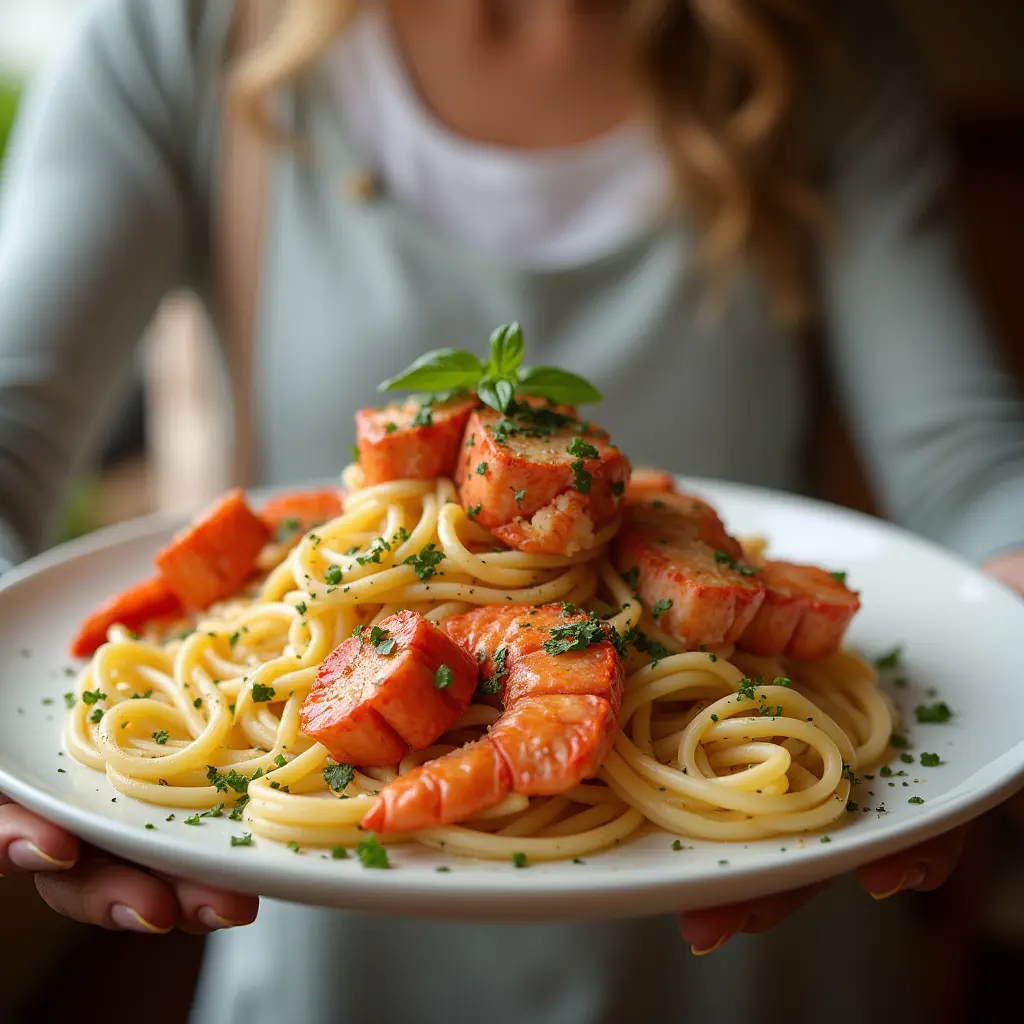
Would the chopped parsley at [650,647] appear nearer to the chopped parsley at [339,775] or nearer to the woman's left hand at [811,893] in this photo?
the woman's left hand at [811,893]

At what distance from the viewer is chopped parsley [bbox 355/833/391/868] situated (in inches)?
61.9

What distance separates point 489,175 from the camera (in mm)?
3605

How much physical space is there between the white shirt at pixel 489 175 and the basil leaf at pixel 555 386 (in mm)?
1396

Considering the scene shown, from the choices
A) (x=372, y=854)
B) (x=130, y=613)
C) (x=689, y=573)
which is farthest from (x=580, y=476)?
(x=130, y=613)

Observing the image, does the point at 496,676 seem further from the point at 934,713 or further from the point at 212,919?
the point at 934,713

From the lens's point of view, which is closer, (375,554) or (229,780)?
(229,780)

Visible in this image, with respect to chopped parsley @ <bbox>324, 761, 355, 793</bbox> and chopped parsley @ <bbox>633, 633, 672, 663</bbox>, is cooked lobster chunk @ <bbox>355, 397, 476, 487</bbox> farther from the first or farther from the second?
chopped parsley @ <bbox>324, 761, 355, 793</bbox>

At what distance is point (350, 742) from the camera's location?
1.82 metres

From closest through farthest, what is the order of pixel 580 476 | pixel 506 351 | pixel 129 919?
pixel 129 919, pixel 580 476, pixel 506 351

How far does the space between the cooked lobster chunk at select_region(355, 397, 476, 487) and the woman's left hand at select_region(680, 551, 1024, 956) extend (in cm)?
102

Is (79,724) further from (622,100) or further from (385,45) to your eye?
(622,100)

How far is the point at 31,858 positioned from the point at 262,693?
51cm

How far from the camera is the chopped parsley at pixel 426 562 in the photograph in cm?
214

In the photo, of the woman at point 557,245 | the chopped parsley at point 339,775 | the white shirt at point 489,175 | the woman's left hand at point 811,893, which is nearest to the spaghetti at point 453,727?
the chopped parsley at point 339,775
